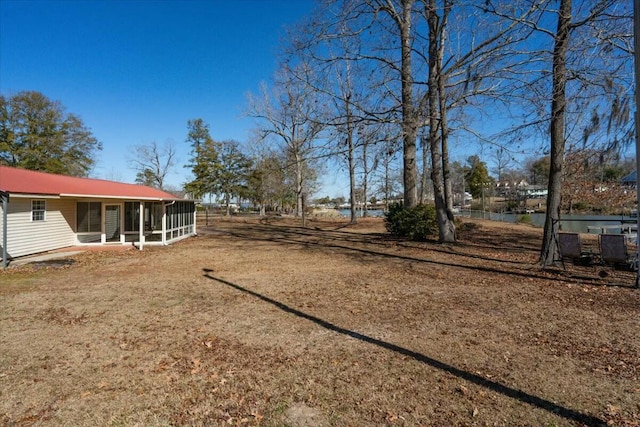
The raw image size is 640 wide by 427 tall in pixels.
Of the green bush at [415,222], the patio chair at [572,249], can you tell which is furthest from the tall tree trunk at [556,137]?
the green bush at [415,222]

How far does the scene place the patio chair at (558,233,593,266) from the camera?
7508 mm

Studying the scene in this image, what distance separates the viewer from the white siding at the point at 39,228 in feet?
35.7

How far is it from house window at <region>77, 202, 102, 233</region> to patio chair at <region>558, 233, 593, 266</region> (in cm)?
1700

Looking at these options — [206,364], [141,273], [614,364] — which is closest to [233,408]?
[206,364]

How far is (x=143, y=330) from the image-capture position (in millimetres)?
4586

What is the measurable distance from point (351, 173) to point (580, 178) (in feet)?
49.9

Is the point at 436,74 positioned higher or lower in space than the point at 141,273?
higher

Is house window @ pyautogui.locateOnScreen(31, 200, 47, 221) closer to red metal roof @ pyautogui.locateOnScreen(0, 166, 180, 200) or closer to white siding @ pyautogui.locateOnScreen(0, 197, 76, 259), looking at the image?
white siding @ pyautogui.locateOnScreen(0, 197, 76, 259)

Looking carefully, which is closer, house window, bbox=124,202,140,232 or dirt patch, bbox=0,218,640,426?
dirt patch, bbox=0,218,640,426

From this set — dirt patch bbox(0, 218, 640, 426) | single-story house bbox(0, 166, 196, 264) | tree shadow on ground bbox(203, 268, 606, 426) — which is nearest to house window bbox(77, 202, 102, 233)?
single-story house bbox(0, 166, 196, 264)

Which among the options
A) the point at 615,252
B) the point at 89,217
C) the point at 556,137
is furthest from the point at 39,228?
the point at 615,252

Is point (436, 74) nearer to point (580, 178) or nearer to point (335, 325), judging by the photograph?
point (335, 325)

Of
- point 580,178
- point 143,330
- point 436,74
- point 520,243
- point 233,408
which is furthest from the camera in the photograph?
point 580,178

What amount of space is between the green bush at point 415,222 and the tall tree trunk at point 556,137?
17.0 feet
